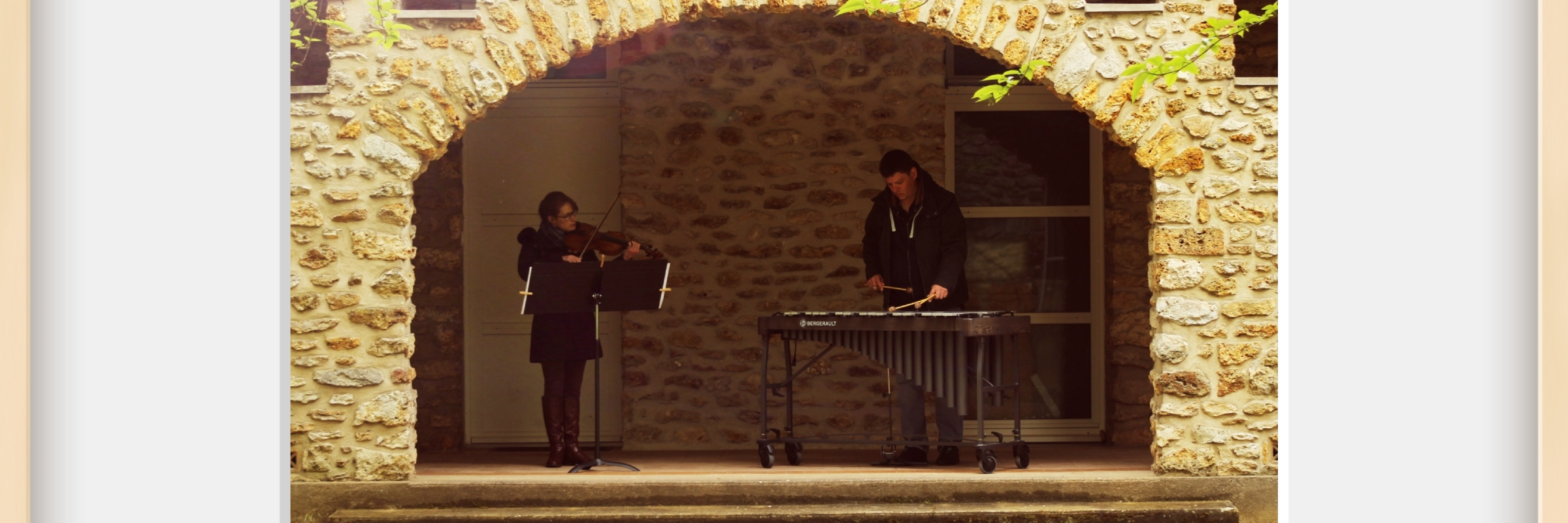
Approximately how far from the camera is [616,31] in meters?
5.46

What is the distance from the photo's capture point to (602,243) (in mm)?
5953

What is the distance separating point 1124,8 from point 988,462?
2.18 metres

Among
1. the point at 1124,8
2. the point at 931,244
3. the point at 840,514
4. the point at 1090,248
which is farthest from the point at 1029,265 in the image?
the point at 840,514

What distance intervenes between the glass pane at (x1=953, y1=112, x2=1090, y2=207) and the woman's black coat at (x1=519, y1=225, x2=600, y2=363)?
262cm

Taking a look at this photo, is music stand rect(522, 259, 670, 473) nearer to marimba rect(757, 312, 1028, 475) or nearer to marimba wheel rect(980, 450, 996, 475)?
marimba rect(757, 312, 1028, 475)

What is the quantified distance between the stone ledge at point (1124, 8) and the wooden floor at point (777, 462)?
2.18m

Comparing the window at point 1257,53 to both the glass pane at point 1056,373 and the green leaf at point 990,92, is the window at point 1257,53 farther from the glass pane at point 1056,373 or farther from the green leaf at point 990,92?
the green leaf at point 990,92

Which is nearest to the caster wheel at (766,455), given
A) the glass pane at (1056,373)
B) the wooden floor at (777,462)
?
the wooden floor at (777,462)

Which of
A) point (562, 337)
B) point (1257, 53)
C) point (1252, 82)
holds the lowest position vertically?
point (562, 337)
